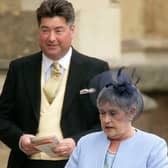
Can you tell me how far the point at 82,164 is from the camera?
532cm

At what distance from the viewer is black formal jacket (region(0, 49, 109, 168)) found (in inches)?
240

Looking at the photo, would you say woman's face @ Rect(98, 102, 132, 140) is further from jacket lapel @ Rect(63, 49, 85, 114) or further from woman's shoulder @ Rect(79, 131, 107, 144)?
jacket lapel @ Rect(63, 49, 85, 114)

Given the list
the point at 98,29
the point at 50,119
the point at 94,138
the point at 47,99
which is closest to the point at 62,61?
the point at 47,99

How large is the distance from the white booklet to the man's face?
1.63 feet

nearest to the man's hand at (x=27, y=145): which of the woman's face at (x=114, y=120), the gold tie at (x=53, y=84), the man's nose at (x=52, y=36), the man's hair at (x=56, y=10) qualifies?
the gold tie at (x=53, y=84)

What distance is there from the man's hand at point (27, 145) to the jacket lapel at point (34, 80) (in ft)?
0.50

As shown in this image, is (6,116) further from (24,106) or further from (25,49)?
(25,49)

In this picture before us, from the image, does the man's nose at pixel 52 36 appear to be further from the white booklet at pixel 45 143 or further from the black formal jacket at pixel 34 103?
the white booklet at pixel 45 143

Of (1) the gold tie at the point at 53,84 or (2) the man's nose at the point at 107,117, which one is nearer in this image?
(2) the man's nose at the point at 107,117

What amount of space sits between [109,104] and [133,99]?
0.39ft

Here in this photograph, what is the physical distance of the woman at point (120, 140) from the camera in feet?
17.2

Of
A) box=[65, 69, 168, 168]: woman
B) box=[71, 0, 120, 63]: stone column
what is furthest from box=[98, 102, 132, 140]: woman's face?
box=[71, 0, 120, 63]: stone column

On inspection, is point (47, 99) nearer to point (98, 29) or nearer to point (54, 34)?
point (54, 34)

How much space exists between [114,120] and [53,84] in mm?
919
